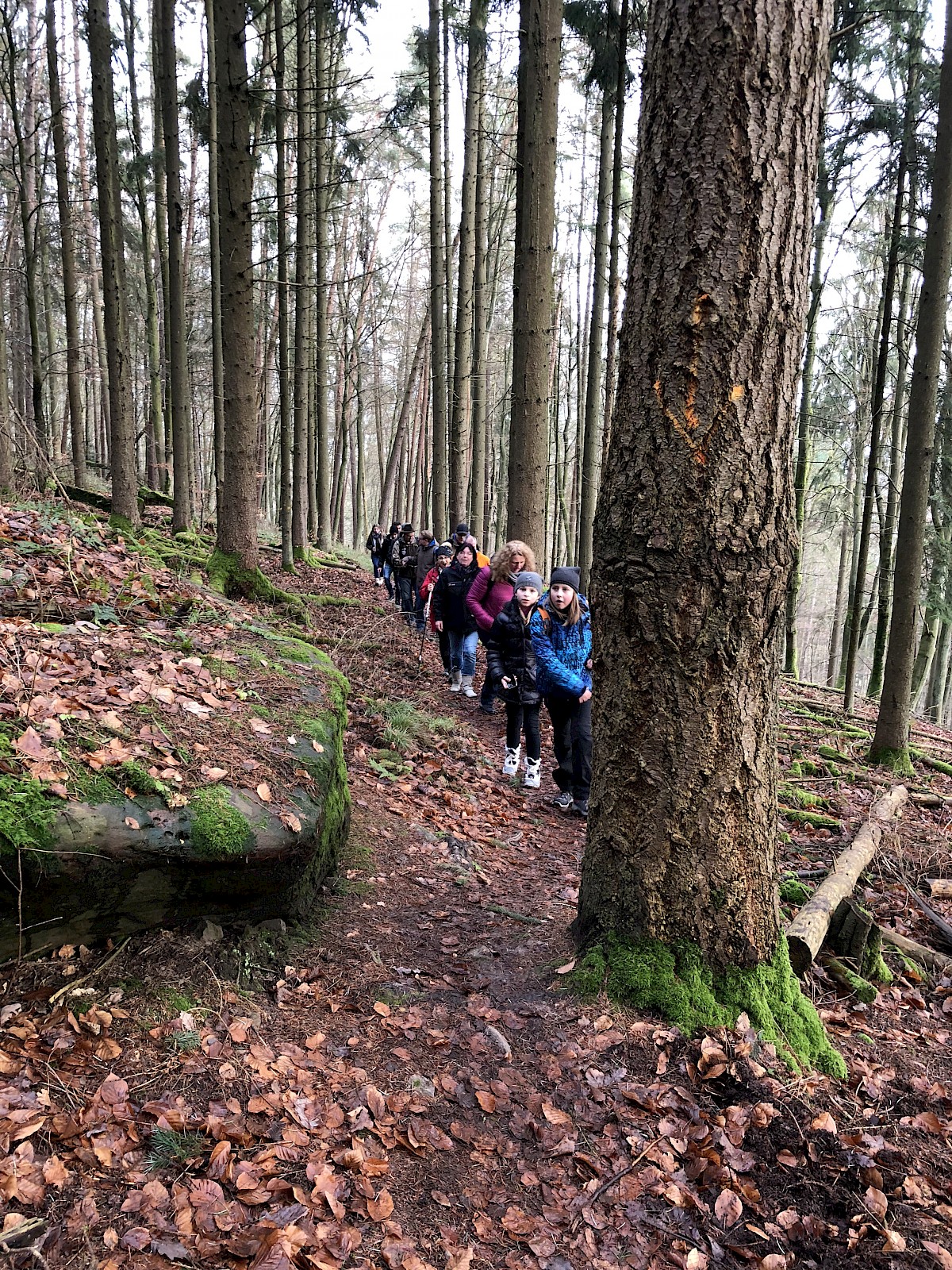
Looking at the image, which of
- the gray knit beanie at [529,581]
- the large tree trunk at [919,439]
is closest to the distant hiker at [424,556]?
the gray knit beanie at [529,581]

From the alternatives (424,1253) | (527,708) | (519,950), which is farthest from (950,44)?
(424,1253)

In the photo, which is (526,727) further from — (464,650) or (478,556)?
(478,556)

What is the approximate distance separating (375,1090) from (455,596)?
23.8 ft

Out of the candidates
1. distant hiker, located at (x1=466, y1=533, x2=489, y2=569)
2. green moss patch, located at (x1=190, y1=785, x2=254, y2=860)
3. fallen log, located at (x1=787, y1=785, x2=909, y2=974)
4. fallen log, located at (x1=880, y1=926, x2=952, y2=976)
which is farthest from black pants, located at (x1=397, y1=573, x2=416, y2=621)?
green moss patch, located at (x1=190, y1=785, x2=254, y2=860)

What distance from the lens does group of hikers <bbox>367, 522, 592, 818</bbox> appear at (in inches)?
245

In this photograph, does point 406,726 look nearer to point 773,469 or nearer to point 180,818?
point 180,818

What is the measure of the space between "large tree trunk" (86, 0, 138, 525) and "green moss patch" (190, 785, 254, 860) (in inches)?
320

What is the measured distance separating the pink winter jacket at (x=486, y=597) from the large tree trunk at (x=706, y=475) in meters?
5.20

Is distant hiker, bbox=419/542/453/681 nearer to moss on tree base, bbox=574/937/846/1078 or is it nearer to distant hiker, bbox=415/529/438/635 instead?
distant hiker, bbox=415/529/438/635

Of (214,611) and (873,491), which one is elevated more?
(873,491)

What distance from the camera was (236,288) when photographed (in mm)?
7945

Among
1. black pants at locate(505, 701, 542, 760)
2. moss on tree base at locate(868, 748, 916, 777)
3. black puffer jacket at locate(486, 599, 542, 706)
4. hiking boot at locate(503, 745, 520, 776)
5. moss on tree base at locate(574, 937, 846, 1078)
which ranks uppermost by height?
black puffer jacket at locate(486, 599, 542, 706)

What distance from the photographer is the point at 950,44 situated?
24.0 feet

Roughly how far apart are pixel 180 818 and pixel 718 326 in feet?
9.74
